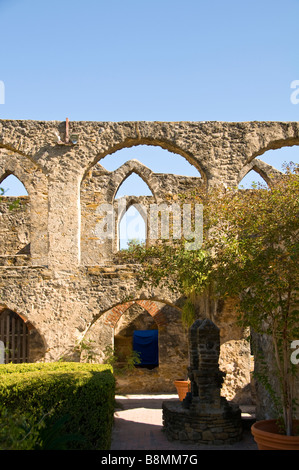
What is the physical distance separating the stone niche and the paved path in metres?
0.13

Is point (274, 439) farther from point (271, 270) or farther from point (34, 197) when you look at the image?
point (34, 197)

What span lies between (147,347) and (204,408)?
822 cm

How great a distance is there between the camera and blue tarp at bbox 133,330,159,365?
14617mm

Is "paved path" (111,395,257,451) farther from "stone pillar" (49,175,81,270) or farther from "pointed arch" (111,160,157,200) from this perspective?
"pointed arch" (111,160,157,200)

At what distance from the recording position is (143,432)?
7473 mm

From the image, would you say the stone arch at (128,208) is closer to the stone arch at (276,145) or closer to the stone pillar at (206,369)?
the stone arch at (276,145)

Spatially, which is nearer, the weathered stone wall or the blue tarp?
the weathered stone wall

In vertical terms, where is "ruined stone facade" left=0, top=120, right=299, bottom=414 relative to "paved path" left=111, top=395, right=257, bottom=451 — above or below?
above

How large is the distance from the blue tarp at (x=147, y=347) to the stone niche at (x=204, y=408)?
25.2 feet

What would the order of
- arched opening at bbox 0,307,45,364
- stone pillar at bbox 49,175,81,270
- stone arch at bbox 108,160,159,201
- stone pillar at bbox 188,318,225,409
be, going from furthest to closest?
stone arch at bbox 108,160,159,201 → arched opening at bbox 0,307,45,364 → stone pillar at bbox 49,175,81,270 → stone pillar at bbox 188,318,225,409

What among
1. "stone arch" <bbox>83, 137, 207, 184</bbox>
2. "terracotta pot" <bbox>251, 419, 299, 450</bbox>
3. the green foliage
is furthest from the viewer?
"stone arch" <bbox>83, 137, 207, 184</bbox>
